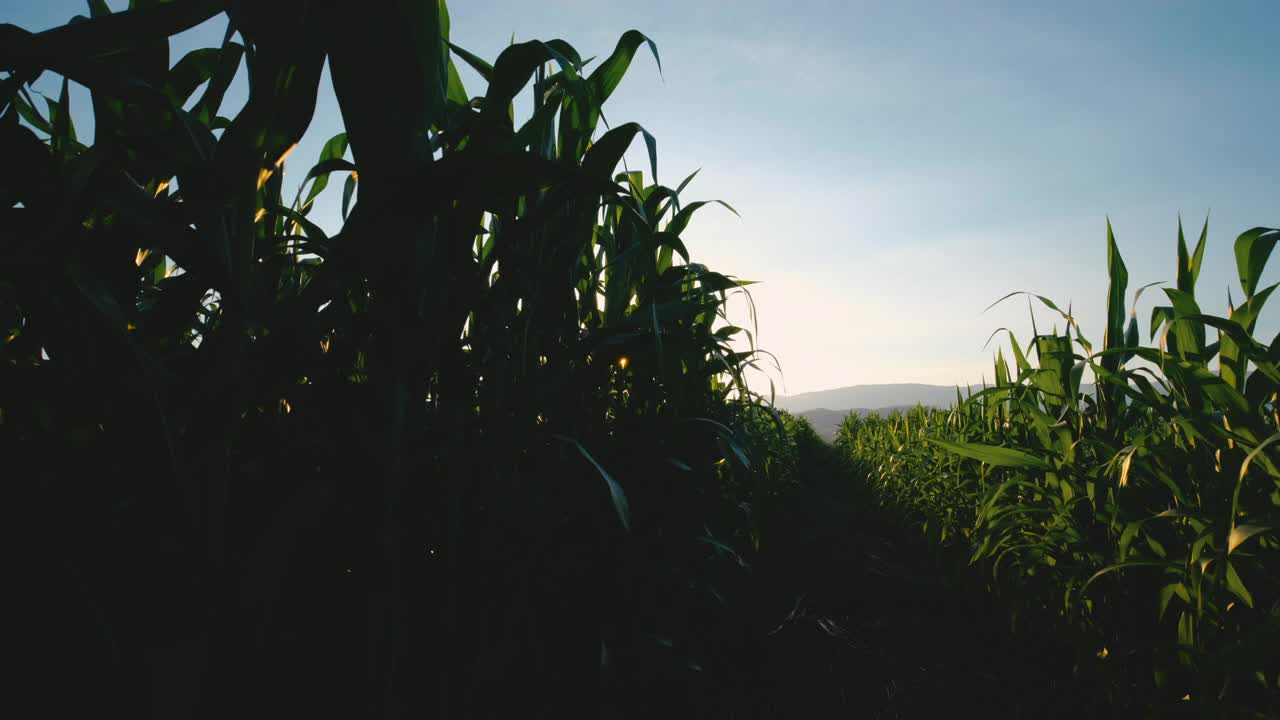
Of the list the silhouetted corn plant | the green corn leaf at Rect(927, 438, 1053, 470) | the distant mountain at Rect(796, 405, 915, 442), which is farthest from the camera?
the distant mountain at Rect(796, 405, 915, 442)

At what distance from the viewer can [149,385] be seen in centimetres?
56

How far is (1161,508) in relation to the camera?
1234 millimetres

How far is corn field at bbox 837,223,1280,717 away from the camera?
0.98 m

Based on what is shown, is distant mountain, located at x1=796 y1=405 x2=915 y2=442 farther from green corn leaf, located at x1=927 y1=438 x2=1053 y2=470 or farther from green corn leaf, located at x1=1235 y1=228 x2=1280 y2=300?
green corn leaf, located at x1=1235 y1=228 x2=1280 y2=300

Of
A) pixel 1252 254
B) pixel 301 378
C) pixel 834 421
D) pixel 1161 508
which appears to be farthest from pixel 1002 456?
pixel 834 421

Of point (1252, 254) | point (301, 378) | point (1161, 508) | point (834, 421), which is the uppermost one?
point (1252, 254)

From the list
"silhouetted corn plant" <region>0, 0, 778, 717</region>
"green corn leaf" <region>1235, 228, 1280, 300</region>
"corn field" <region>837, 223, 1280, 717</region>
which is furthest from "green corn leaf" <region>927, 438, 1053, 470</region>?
"silhouetted corn plant" <region>0, 0, 778, 717</region>

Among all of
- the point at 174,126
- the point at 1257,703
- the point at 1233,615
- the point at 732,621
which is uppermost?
the point at 174,126

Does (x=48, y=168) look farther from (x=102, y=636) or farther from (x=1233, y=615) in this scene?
(x=1233, y=615)

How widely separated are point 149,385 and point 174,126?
38 centimetres

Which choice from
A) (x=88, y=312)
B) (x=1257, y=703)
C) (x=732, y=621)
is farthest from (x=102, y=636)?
(x=1257, y=703)

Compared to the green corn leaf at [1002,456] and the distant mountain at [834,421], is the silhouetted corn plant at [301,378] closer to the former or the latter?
the green corn leaf at [1002,456]

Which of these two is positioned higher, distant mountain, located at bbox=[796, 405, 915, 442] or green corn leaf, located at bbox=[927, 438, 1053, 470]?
green corn leaf, located at bbox=[927, 438, 1053, 470]

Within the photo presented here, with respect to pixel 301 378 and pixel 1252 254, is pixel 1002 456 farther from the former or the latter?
pixel 301 378
